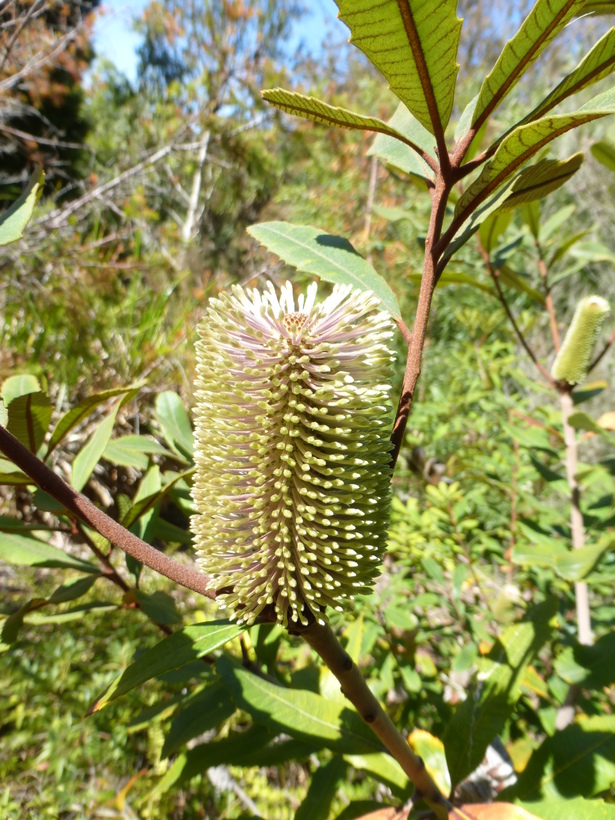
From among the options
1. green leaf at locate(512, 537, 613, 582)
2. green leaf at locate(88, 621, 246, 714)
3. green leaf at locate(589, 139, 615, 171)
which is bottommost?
green leaf at locate(512, 537, 613, 582)

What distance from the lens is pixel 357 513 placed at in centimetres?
52

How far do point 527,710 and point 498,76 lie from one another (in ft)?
4.28

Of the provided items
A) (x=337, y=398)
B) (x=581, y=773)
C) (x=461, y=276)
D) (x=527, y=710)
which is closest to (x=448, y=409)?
(x=527, y=710)

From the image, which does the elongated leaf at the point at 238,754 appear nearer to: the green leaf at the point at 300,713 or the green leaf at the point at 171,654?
the green leaf at the point at 300,713

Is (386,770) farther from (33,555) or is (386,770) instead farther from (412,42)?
(412,42)

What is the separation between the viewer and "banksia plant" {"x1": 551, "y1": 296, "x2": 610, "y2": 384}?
1108mm

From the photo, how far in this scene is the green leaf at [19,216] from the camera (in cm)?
44

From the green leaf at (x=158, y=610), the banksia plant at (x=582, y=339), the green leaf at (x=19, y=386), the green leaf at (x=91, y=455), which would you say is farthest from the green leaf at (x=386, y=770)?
the banksia plant at (x=582, y=339)

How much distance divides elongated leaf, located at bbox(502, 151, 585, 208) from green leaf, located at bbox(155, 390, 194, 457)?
1.99 feet

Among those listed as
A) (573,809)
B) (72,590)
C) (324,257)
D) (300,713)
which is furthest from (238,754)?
(324,257)

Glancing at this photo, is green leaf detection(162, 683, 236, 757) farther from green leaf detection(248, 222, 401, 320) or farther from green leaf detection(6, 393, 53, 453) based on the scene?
green leaf detection(248, 222, 401, 320)

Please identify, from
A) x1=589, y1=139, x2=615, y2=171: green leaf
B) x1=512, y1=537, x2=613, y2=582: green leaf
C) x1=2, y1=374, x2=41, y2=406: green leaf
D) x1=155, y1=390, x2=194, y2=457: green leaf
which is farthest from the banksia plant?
x1=2, y1=374, x2=41, y2=406: green leaf

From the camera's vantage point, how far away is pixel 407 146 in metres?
0.62

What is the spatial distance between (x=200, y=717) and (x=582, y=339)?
109cm
